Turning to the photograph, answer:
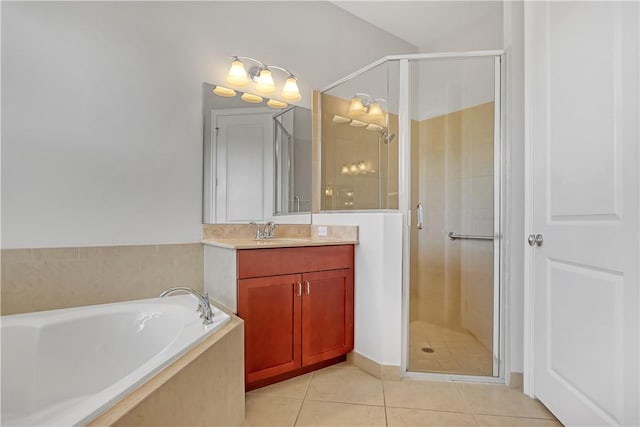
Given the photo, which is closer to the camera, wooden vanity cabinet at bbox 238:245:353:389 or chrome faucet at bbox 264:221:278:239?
wooden vanity cabinet at bbox 238:245:353:389

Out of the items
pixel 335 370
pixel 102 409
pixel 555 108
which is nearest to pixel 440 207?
pixel 555 108

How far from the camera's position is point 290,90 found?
2.56 metres

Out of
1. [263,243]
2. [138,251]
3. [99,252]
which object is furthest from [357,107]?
[99,252]

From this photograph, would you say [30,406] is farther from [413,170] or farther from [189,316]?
[413,170]

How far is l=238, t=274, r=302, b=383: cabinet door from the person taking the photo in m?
1.79

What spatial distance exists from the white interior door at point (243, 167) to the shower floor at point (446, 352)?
1357mm

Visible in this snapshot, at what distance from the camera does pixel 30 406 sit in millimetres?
1308

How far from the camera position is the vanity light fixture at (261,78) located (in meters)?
2.29

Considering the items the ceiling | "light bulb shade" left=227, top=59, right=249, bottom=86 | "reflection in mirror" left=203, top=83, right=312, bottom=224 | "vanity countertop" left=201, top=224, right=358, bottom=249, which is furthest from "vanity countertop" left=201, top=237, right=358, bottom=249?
the ceiling

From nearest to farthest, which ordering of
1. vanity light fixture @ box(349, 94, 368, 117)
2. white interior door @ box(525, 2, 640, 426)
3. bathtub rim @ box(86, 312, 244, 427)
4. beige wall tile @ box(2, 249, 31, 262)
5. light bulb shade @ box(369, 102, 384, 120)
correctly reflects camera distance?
bathtub rim @ box(86, 312, 244, 427), white interior door @ box(525, 2, 640, 426), beige wall tile @ box(2, 249, 31, 262), light bulb shade @ box(369, 102, 384, 120), vanity light fixture @ box(349, 94, 368, 117)

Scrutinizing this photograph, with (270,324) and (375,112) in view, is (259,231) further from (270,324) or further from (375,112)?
(375,112)

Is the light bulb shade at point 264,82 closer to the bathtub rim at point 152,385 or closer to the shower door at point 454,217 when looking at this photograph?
the shower door at point 454,217

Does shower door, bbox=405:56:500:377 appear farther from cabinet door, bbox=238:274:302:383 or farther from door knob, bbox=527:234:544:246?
cabinet door, bbox=238:274:302:383

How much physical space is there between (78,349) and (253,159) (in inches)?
58.4
